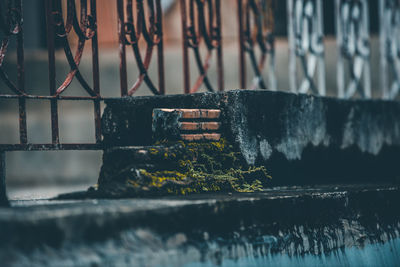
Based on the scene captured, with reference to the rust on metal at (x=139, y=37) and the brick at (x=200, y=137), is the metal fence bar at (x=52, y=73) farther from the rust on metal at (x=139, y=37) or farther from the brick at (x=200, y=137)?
the brick at (x=200, y=137)

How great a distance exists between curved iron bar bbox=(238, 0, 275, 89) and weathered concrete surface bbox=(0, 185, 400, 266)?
140cm

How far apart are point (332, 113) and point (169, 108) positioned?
45.7 inches

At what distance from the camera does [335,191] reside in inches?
115

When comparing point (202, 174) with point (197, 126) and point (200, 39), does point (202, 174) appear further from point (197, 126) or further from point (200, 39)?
point (200, 39)

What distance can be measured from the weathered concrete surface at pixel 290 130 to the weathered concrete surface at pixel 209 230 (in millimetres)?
562

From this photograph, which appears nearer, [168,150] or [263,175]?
[168,150]

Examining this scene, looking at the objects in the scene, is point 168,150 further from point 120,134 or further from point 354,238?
point 354,238

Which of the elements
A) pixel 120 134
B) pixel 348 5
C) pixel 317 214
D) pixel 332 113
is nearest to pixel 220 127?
pixel 120 134

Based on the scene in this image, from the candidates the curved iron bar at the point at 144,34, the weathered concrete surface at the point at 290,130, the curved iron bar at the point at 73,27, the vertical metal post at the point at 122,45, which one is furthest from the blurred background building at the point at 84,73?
the curved iron bar at the point at 73,27

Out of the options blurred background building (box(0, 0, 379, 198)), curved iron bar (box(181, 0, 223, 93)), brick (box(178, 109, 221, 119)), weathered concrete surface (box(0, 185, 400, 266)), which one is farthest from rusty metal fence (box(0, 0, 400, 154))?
blurred background building (box(0, 0, 379, 198))

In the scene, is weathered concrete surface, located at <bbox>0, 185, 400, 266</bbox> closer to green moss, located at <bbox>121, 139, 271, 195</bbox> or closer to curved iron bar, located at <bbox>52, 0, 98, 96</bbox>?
green moss, located at <bbox>121, 139, 271, 195</bbox>

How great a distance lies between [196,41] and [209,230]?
1775 millimetres

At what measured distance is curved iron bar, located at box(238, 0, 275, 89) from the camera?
165 inches

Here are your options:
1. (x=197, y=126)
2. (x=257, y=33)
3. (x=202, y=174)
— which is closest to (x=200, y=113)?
(x=197, y=126)
